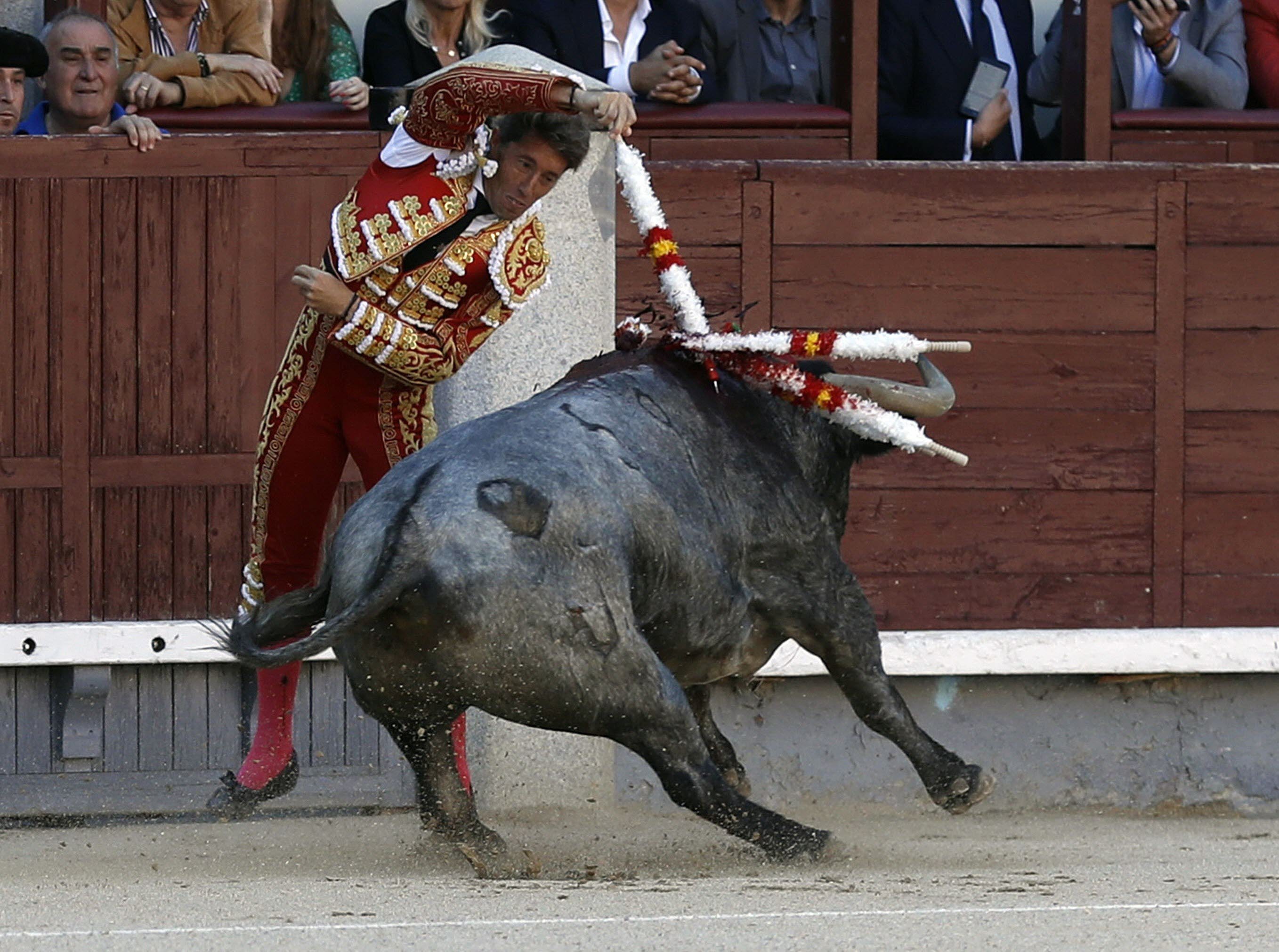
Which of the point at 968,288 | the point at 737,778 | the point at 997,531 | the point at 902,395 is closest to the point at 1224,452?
the point at 997,531

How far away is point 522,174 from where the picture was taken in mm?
Result: 4441

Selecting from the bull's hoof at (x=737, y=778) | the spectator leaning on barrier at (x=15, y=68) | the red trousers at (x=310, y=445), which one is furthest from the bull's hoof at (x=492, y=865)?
the spectator leaning on barrier at (x=15, y=68)

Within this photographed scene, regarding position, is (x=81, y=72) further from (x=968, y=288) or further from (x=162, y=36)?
(x=968, y=288)

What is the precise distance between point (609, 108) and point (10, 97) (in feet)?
7.77

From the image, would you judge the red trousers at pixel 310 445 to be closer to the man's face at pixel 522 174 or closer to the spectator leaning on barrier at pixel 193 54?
the man's face at pixel 522 174

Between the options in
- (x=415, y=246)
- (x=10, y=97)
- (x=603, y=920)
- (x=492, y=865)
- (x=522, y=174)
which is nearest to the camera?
(x=603, y=920)

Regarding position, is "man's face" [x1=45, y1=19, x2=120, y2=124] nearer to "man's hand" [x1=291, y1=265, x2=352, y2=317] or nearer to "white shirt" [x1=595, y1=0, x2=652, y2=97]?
"white shirt" [x1=595, y1=0, x2=652, y2=97]

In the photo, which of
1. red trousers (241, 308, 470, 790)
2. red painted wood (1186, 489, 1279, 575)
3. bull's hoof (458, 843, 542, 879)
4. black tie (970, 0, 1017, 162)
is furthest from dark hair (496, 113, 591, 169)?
red painted wood (1186, 489, 1279, 575)

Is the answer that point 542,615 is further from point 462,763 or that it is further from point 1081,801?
point 1081,801

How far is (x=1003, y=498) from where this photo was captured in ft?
20.0

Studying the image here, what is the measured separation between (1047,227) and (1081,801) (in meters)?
1.58

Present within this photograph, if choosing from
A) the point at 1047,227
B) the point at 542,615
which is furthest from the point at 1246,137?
the point at 542,615

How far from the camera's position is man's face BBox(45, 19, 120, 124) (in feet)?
18.9

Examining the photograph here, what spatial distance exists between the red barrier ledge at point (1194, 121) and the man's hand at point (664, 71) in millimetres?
1199
